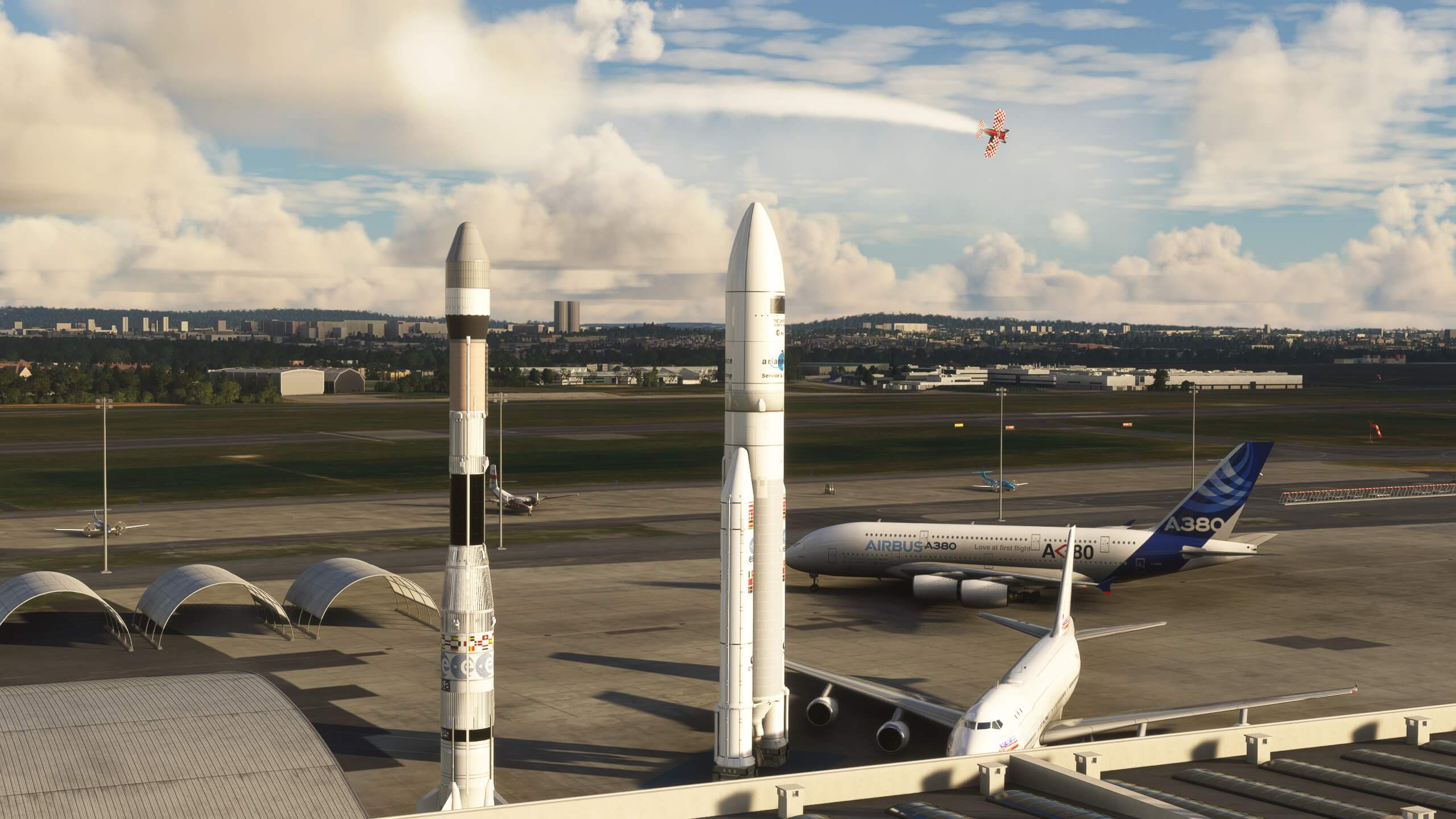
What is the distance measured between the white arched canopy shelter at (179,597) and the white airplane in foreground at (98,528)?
31806 millimetres

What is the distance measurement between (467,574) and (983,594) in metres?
40.0

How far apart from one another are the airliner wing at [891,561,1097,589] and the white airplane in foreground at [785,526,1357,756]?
690 inches

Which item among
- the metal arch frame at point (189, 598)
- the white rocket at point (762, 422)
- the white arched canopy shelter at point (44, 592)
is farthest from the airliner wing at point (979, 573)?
the white arched canopy shelter at point (44, 592)

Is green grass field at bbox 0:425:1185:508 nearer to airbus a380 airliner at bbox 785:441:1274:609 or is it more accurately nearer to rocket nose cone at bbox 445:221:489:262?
airbus a380 airliner at bbox 785:441:1274:609

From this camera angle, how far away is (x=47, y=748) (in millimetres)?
35781

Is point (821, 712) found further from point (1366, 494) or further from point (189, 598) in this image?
point (1366, 494)

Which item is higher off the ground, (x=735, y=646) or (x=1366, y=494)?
(x=735, y=646)

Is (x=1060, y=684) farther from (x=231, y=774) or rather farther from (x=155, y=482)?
(x=155, y=482)

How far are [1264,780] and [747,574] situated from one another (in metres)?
17.1

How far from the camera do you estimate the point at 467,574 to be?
38.6 metres

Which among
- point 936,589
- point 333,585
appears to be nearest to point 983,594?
point 936,589

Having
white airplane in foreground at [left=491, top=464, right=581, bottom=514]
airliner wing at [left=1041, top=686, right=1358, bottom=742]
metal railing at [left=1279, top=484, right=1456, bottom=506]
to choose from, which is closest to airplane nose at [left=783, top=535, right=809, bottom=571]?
airliner wing at [left=1041, top=686, right=1358, bottom=742]

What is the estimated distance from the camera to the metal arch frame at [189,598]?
64375mm

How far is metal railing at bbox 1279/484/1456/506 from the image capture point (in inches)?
4783
